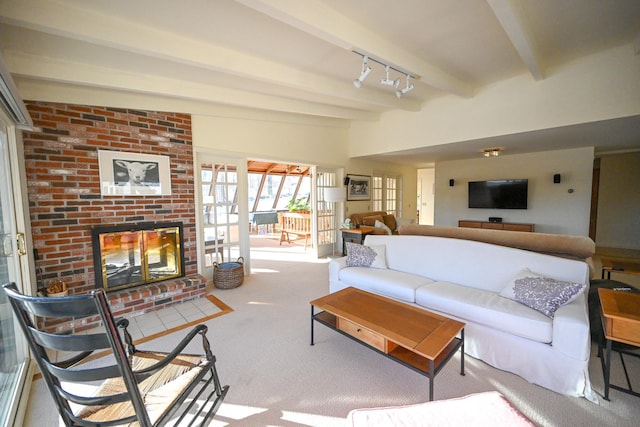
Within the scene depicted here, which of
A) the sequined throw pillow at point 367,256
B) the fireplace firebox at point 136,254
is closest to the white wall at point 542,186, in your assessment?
the sequined throw pillow at point 367,256

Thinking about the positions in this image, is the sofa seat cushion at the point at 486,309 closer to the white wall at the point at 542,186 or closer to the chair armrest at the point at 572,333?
the chair armrest at the point at 572,333

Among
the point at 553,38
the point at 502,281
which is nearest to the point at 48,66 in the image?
the point at 502,281

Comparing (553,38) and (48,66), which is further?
(553,38)

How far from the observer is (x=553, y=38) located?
2598mm

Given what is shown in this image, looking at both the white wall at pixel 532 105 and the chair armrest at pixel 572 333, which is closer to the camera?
the chair armrest at pixel 572 333

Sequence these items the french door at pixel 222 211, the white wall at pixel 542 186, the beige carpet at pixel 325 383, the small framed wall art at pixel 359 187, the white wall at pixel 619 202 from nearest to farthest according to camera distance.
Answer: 1. the beige carpet at pixel 325 383
2. the french door at pixel 222 211
3. the white wall at pixel 542 186
4. the white wall at pixel 619 202
5. the small framed wall art at pixel 359 187

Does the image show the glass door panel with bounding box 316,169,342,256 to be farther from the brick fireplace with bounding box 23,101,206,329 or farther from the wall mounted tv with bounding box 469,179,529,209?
the wall mounted tv with bounding box 469,179,529,209

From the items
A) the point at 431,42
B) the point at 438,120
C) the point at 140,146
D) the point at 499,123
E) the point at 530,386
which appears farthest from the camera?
the point at 438,120

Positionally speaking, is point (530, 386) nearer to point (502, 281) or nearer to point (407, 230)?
point (502, 281)

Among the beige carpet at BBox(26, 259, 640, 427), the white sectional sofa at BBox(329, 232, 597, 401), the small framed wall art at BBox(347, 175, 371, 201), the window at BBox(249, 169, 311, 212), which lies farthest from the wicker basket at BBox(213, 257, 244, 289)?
the window at BBox(249, 169, 311, 212)

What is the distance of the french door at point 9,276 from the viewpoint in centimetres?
172

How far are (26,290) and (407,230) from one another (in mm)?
3699

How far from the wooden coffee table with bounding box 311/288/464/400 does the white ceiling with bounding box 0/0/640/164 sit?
2179 mm

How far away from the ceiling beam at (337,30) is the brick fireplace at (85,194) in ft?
7.61
